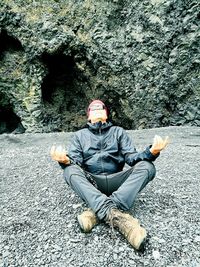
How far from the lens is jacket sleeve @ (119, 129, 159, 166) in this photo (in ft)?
Answer: 19.1

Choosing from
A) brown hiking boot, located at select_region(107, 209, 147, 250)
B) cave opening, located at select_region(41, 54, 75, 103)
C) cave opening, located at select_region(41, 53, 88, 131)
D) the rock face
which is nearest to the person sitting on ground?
brown hiking boot, located at select_region(107, 209, 147, 250)

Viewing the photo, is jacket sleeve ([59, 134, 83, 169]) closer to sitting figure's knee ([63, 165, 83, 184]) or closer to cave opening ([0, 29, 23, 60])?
sitting figure's knee ([63, 165, 83, 184])

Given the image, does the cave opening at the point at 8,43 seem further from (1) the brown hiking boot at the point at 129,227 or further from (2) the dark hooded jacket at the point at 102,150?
(1) the brown hiking boot at the point at 129,227

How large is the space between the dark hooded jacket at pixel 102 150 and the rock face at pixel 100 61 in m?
13.9

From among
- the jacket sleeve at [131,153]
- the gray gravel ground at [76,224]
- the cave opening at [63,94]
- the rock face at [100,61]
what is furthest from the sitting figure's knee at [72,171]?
the cave opening at [63,94]

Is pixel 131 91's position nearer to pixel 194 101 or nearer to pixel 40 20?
pixel 194 101

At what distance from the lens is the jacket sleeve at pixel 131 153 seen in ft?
19.1

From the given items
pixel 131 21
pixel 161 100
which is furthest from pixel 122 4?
pixel 161 100

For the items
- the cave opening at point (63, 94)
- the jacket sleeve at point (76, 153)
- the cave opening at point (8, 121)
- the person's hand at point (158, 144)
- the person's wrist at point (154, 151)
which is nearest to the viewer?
the person's hand at point (158, 144)

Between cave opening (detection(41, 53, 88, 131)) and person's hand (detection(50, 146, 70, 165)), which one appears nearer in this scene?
person's hand (detection(50, 146, 70, 165))

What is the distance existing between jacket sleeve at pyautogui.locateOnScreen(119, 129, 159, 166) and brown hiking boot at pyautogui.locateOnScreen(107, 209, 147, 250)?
123 centimetres

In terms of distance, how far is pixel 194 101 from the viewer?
1966 centimetres

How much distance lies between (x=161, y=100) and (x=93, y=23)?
6796mm

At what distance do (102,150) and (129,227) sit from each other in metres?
1.93
